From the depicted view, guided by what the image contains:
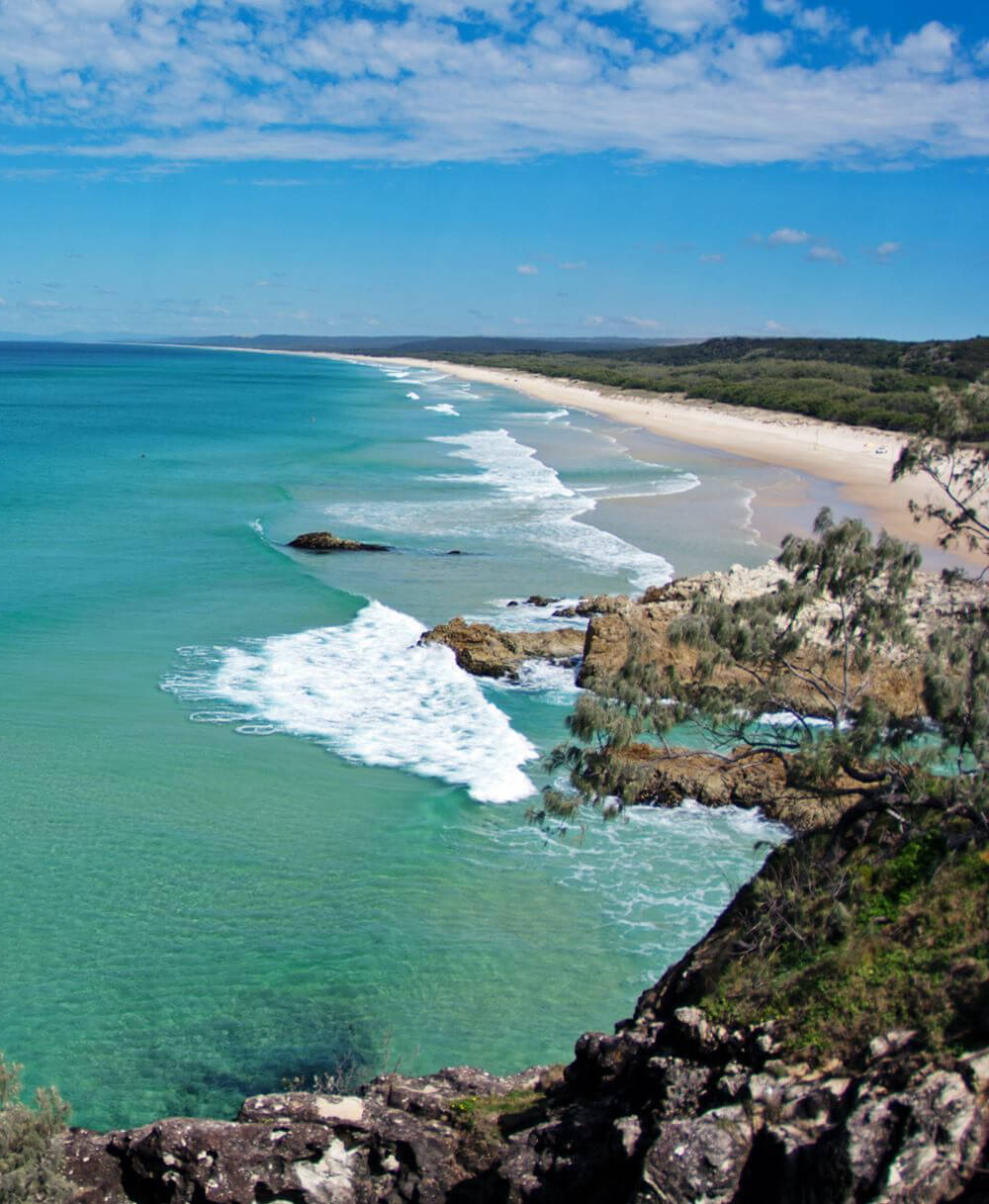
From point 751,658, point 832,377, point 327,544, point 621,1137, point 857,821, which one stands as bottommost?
point 621,1137

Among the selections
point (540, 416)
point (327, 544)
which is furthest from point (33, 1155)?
point (540, 416)

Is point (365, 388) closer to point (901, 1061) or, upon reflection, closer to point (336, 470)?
point (336, 470)

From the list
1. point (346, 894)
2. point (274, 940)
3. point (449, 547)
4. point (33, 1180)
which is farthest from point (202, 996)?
point (449, 547)

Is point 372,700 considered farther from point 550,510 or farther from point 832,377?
point 832,377

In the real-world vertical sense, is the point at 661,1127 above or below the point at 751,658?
below

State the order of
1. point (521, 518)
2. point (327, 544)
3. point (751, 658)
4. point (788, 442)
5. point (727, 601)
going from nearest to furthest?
point (751, 658), point (727, 601), point (327, 544), point (521, 518), point (788, 442)

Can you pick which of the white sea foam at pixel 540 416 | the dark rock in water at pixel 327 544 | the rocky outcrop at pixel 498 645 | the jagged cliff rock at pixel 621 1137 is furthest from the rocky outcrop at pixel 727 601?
the white sea foam at pixel 540 416

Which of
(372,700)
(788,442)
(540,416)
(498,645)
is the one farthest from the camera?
(540,416)
